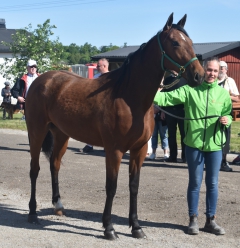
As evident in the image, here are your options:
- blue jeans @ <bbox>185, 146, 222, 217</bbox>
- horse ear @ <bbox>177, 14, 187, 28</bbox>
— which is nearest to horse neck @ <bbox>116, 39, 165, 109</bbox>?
horse ear @ <bbox>177, 14, 187, 28</bbox>

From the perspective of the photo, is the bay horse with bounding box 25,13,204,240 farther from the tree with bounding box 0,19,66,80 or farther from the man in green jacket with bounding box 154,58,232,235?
the tree with bounding box 0,19,66,80

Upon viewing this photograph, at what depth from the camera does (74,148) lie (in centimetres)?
1397

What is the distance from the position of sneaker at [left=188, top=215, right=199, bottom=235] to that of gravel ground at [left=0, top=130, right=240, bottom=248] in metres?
0.08

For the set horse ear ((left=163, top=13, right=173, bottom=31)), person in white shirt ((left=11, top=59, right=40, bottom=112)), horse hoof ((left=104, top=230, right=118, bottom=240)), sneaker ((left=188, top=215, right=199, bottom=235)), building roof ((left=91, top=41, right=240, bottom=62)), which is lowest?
horse hoof ((left=104, top=230, right=118, bottom=240))

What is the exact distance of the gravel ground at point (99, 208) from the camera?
5812 millimetres

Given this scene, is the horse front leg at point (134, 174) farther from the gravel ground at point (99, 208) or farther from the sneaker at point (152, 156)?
the sneaker at point (152, 156)

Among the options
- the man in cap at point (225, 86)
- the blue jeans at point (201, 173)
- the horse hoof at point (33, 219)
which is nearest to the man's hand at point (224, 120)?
the blue jeans at point (201, 173)

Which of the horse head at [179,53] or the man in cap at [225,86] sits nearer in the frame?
the horse head at [179,53]

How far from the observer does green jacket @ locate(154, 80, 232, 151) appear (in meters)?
6.02

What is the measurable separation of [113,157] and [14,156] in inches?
284

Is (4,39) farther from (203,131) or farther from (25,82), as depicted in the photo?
(203,131)

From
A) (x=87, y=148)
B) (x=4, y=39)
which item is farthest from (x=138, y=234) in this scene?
(x=4, y=39)

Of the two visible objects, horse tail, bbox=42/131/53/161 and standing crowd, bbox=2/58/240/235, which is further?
horse tail, bbox=42/131/53/161

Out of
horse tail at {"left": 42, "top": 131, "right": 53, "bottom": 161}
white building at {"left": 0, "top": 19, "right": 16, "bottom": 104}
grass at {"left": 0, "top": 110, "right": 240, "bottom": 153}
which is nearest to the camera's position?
horse tail at {"left": 42, "top": 131, "right": 53, "bottom": 161}
